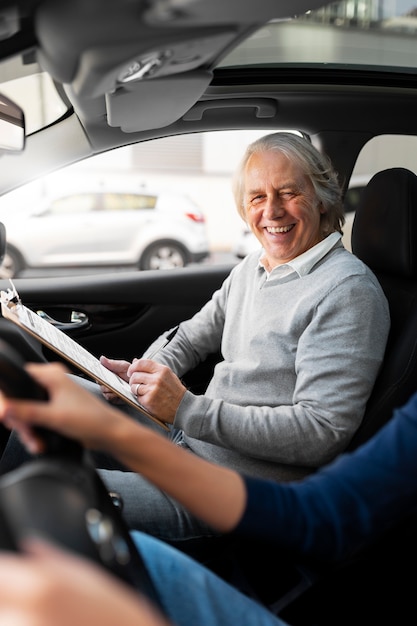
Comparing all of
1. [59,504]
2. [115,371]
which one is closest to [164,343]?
[115,371]

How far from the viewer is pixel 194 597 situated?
985mm

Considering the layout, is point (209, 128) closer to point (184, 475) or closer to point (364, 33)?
point (184, 475)

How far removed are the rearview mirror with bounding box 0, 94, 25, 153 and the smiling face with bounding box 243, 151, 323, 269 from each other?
62 centimetres

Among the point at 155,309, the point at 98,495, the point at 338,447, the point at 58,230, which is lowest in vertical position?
the point at 58,230

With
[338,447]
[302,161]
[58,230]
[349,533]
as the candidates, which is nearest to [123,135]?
[302,161]

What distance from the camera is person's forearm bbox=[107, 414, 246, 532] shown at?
0.83 meters

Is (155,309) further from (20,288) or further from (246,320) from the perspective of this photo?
(246,320)

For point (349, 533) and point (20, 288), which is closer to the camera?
point (349, 533)

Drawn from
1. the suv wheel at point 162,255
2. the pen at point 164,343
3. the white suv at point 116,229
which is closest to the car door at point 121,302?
the pen at point 164,343

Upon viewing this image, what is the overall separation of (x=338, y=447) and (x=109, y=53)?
0.97m

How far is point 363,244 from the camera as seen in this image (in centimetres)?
204

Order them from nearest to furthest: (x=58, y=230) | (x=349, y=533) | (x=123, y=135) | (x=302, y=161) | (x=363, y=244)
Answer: (x=349, y=533) < (x=302, y=161) < (x=363, y=244) < (x=123, y=135) < (x=58, y=230)

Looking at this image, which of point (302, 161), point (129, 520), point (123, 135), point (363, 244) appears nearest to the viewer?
point (129, 520)

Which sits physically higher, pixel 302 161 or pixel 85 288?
pixel 302 161
